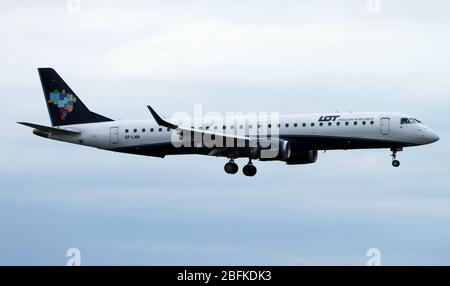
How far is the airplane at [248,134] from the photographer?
76.4 metres

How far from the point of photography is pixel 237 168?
80500 millimetres

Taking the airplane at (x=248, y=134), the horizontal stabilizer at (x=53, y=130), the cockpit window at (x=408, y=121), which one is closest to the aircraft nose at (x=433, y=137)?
the airplane at (x=248, y=134)

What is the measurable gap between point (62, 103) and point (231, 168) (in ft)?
49.0

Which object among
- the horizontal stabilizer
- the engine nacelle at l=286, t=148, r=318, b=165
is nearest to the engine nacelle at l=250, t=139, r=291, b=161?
the engine nacelle at l=286, t=148, r=318, b=165

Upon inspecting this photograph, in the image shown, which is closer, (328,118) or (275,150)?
(275,150)

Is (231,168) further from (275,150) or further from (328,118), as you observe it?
(328,118)

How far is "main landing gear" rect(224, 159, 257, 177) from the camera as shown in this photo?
264 feet

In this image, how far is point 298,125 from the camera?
77812 millimetres

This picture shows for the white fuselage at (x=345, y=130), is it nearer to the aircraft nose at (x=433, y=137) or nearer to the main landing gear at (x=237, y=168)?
the aircraft nose at (x=433, y=137)

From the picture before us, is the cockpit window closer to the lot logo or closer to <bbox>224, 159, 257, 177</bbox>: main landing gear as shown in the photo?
the lot logo

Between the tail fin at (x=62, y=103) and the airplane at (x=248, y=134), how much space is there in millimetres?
72

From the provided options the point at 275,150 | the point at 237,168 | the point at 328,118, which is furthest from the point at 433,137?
the point at 237,168
